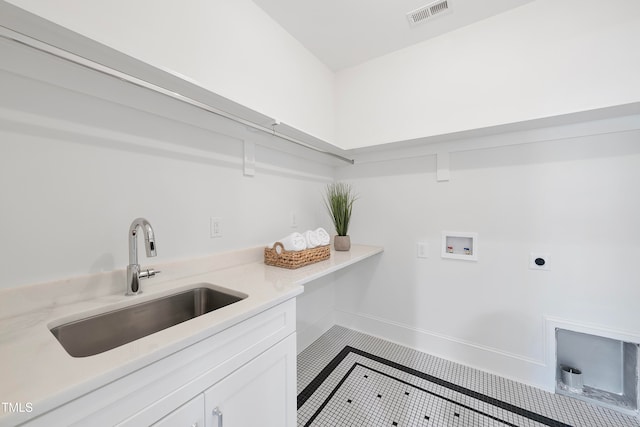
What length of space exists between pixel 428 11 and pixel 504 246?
1.80 meters

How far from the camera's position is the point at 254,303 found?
3.09ft

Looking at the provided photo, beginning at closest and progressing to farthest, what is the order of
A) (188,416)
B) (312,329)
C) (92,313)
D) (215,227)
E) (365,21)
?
(188,416)
(92,313)
(215,227)
(365,21)
(312,329)

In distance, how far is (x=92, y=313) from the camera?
88 cm

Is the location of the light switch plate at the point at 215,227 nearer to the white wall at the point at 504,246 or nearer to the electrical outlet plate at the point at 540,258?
the white wall at the point at 504,246

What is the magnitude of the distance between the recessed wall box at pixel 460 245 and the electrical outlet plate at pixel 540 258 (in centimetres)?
32

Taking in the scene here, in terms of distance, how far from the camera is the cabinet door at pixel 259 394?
80cm

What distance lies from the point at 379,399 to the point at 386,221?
1349 mm

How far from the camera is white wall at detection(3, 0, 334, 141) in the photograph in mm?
1009

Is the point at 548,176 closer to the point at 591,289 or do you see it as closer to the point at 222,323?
the point at 591,289

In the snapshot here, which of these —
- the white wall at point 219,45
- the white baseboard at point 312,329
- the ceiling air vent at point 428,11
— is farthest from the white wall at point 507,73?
the white baseboard at point 312,329

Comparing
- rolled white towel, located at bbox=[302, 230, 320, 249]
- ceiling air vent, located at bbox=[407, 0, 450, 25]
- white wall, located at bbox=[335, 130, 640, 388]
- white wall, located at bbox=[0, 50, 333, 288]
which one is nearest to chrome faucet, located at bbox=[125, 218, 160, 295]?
white wall, located at bbox=[0, 50, 333, 288]

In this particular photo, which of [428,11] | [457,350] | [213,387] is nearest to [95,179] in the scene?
[213,387]

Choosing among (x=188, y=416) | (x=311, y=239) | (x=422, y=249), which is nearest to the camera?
(x=188, y=416)

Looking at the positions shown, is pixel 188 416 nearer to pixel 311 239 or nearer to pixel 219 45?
pixel 311 239
